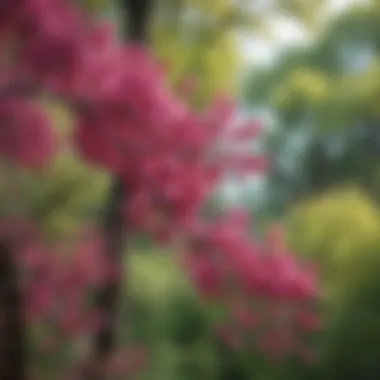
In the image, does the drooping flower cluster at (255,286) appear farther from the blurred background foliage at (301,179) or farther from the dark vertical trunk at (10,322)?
the dark vertical trunk at (10,322)

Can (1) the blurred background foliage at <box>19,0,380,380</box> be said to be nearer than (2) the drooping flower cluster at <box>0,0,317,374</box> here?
No

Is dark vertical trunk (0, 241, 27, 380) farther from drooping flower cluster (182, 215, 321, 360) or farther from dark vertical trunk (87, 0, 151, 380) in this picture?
drooping flower cluster (182, 215, 321, 360)

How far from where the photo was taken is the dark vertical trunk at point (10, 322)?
3.87 ft

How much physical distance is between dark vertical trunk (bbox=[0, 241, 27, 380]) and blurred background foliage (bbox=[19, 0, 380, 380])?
0.10 metres

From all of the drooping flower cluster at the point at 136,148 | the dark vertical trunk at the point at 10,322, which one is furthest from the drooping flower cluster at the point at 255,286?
the dark vertical trunk at the point at 10,322

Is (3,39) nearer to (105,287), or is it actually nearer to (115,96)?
(115,96)

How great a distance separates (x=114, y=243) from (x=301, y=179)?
0.27m

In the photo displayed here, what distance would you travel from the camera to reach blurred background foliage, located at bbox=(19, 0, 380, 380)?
1243mm

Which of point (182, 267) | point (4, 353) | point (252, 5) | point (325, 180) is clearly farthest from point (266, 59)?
point (4, 353)

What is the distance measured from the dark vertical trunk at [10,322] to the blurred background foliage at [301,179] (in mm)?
104

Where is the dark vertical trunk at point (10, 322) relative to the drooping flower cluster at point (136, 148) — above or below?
below

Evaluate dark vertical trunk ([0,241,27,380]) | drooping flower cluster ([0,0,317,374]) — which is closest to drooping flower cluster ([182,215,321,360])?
drooping flower cluster ([0,0,317,374])

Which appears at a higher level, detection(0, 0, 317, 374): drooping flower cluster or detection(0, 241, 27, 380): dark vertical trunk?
detection(0, 0, 317, 374): drooping flower cluster

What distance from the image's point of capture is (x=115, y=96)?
114 centimetres
